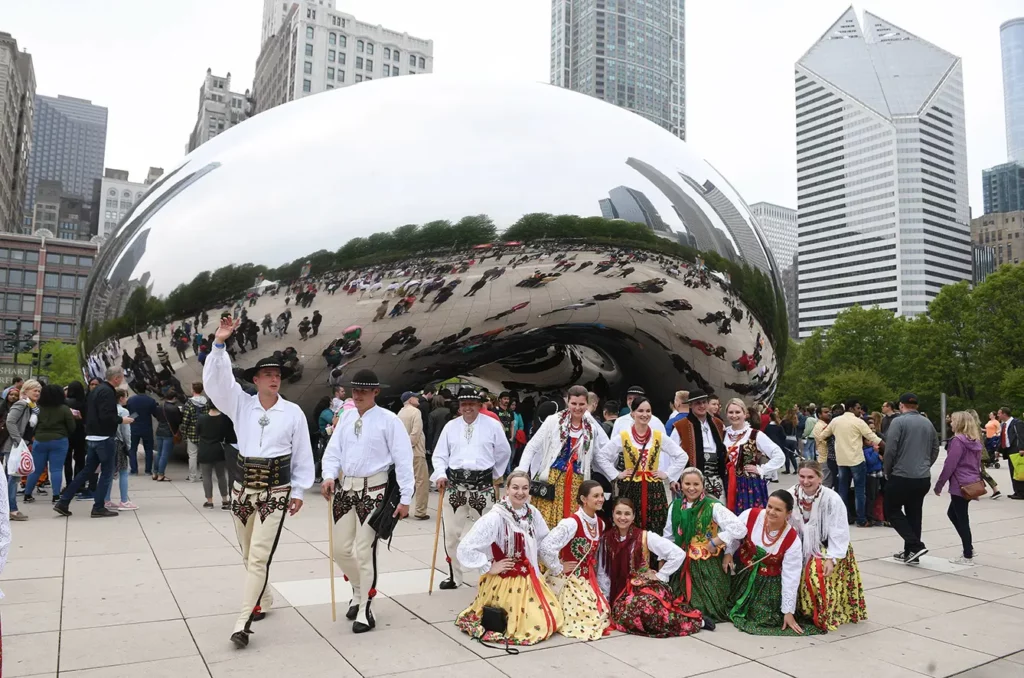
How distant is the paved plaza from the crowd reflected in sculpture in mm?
3592

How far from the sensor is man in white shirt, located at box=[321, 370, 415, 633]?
4.62 metres

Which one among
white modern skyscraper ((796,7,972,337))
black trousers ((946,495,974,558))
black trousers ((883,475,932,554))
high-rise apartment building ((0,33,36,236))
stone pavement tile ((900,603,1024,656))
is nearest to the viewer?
stone pavement tile ((900,603,1024,656))

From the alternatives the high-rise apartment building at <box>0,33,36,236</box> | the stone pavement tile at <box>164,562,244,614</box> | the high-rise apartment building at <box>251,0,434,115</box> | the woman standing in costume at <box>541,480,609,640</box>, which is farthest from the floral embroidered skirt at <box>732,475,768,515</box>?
the high-rise apartment building at <box>0,33,36,236</box>

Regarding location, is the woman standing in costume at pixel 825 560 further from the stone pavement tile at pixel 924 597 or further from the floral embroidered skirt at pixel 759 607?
the stone pavement tile at pixel 924 597

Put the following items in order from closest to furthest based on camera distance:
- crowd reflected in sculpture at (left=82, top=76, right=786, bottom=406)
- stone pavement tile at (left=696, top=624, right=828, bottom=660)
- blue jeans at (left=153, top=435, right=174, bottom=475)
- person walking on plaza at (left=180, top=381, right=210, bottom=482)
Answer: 1. stone pavement tile at (left=696, top=624, right=828, bottom=660)
2. crowd reflected in sculpture at (left=82, top=76, right=786, bottom=406)
3. person walking on plaza at (left=180, top=381, right=210, bottom=482)
4. blue jeans at (left=153, top=435, right=174, bottom=475)

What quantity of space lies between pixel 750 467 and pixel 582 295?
4.71m

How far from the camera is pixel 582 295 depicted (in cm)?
1019

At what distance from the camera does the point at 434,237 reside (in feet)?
31.1

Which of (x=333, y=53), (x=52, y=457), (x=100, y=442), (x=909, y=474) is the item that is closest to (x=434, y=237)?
(x=100, y=442)

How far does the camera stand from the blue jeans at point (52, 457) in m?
8.26

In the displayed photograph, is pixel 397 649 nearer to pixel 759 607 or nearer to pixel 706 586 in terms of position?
pixel 706 586

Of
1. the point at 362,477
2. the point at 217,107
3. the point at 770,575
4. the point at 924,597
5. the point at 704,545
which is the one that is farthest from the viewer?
the point at 217,107

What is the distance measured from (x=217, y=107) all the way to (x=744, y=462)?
137 meters

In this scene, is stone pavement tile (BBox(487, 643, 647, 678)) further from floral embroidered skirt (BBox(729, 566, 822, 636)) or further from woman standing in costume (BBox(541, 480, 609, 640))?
floral embroidered skirt (BBox(729, 566, 822, 636))
